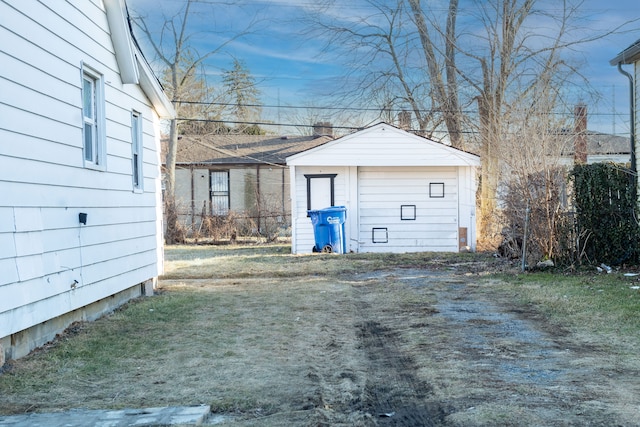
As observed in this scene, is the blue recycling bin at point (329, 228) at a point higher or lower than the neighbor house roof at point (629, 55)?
lower

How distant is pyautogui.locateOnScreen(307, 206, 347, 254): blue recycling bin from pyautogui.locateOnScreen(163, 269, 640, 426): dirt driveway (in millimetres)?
9044

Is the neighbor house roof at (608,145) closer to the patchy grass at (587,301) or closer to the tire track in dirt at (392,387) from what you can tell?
the patchy grass at (587,301)

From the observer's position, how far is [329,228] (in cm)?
1911

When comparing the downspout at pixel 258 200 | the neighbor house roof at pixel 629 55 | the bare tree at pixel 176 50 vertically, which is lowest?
the downspout at pixel 258 200

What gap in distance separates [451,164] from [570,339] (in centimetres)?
1276

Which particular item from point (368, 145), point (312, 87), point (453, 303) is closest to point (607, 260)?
point (453, 303)

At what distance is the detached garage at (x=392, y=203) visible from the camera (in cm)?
2017

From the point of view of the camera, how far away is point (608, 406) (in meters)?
4.66

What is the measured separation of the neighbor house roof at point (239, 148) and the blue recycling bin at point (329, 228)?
11.7 m

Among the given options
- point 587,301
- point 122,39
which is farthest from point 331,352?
point 122,39

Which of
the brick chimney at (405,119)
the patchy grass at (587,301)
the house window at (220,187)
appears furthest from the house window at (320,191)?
the house window at (220,187)

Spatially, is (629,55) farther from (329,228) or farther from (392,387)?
Result: (392,387)

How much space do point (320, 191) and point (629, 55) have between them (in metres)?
9.57

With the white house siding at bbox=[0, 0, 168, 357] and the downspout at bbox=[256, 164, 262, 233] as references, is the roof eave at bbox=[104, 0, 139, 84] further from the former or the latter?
the downspout at bbox=[256, 164, 262, 233]
